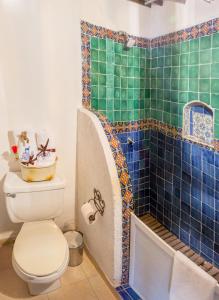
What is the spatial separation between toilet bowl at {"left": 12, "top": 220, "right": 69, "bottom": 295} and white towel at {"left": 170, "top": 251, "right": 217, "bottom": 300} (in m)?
0.71

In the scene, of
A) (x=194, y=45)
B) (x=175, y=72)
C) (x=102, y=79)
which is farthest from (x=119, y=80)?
(x=194, y=45)

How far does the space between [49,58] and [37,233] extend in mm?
1353

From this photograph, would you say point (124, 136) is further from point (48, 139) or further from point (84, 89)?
point (48, 139)

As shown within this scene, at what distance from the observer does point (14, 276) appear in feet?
7.22

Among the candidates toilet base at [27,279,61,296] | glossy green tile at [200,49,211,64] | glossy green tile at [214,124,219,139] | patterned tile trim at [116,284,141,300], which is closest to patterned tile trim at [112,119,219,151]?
glossy green tile at [214,124,219,139]

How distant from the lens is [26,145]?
222 cm

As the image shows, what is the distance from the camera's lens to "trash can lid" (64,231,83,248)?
2365 millimetres

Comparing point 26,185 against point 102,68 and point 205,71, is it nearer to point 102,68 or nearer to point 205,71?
point 102,68

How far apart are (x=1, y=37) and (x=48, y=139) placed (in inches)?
32.7

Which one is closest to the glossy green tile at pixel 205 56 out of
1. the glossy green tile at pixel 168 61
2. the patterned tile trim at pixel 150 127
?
the glossy green tile at pixel 168 61

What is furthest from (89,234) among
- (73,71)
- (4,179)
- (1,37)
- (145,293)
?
(1,37)

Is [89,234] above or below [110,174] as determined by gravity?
below

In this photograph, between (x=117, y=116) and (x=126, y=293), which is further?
(x=117, y=116)

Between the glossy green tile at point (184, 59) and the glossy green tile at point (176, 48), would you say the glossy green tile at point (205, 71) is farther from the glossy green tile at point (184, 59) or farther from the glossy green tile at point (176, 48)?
the glossy green tile at point (176, 48)
